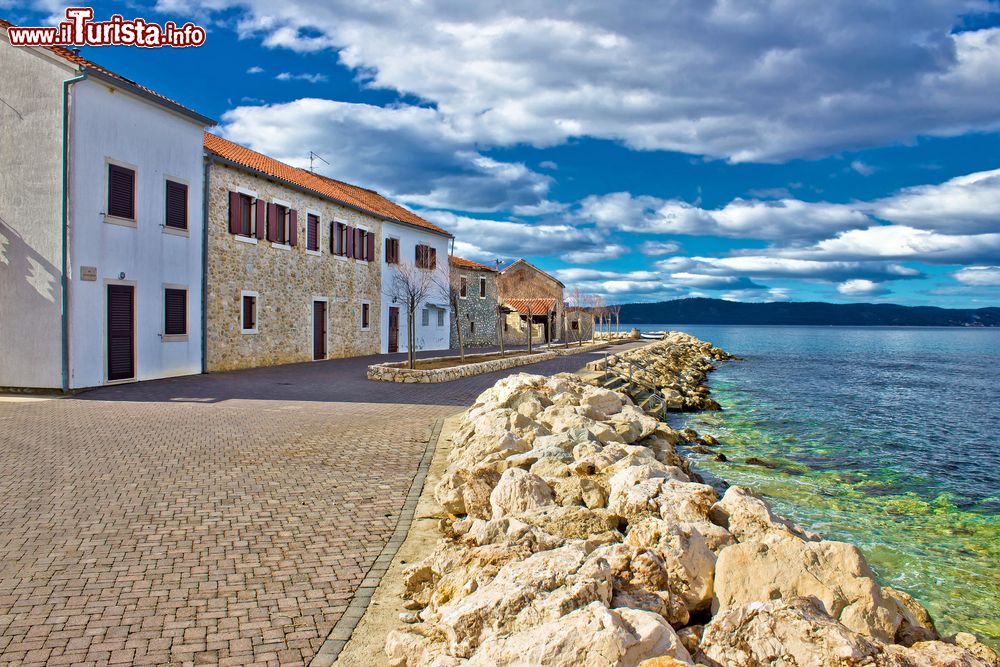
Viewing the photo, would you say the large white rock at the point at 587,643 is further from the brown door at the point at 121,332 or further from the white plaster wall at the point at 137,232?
the brown door at the point at 121,332

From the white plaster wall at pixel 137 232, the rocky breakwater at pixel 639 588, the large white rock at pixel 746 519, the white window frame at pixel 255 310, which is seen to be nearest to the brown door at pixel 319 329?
the white window frame at pixel 255 310

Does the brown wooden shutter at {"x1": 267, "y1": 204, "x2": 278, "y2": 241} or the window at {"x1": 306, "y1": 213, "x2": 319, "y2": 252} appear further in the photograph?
the window at {"x1": 306, "y1": 213, "x2": 319, "y2": 252}

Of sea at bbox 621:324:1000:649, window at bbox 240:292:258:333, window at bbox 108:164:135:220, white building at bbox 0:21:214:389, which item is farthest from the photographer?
window at bbox 240:292:258:333

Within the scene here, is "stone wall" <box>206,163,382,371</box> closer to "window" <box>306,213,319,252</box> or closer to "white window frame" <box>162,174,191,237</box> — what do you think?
"window" <box>306,213,319,252</box>

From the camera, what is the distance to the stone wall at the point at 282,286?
67.1 ft

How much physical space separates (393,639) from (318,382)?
15.4 metres

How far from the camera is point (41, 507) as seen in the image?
6.25 metres

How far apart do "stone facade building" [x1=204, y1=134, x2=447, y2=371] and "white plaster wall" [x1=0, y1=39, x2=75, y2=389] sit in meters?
4.94

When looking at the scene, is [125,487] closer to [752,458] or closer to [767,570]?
[767,570]

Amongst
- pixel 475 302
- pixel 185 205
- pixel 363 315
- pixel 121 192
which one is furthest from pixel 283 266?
pixel 475 302

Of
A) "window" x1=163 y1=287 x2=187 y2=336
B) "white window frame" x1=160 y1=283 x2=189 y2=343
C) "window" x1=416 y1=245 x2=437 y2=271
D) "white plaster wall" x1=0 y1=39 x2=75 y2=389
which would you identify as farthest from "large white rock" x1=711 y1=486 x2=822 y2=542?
"window" x1=416 y1=245 x2=437 y2=271

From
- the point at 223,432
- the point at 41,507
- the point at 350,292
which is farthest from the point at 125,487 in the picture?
the point at 350,292

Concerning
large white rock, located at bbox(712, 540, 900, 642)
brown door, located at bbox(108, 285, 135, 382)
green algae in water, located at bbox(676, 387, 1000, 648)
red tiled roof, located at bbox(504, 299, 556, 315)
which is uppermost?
red tiled roof, located at bbox(504, 299, 556, 315)

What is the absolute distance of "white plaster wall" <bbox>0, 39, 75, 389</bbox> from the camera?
15.0 meters
